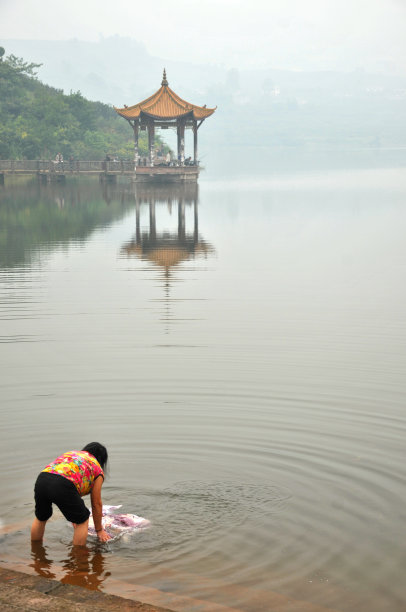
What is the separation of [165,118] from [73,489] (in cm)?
5386

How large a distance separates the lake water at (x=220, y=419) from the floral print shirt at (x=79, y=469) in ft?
1.88

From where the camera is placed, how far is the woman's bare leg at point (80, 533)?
5711 mm

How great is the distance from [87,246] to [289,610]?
1978 cm

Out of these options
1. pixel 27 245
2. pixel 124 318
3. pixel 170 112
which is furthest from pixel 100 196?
pixel 124 318

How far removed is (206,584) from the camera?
17.5 ft

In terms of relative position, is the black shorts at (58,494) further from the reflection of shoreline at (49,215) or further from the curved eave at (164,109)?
the curved eave at (164,109)

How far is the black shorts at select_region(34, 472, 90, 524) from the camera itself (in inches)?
214

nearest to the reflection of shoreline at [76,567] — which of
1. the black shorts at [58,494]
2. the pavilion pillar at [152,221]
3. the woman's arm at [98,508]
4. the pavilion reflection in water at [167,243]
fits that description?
the woman's arm at [98,508]

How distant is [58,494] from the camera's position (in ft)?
17.8

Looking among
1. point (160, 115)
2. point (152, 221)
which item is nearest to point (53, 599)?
point (152, 221)

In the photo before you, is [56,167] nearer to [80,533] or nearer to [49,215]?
[49,215]

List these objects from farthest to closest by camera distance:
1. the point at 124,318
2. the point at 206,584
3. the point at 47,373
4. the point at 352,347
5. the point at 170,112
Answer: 1. the point at 170,112
2. the point at 124,318
3. the point at 352,347
4. the point at 47,373
5. the point at 206,584

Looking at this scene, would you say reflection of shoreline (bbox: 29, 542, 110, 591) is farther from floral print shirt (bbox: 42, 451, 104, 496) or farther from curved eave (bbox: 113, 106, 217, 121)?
curved eave (bbox: 113, 106, 217, 121)

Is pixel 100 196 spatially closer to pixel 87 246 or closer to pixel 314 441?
pixel 87 246
